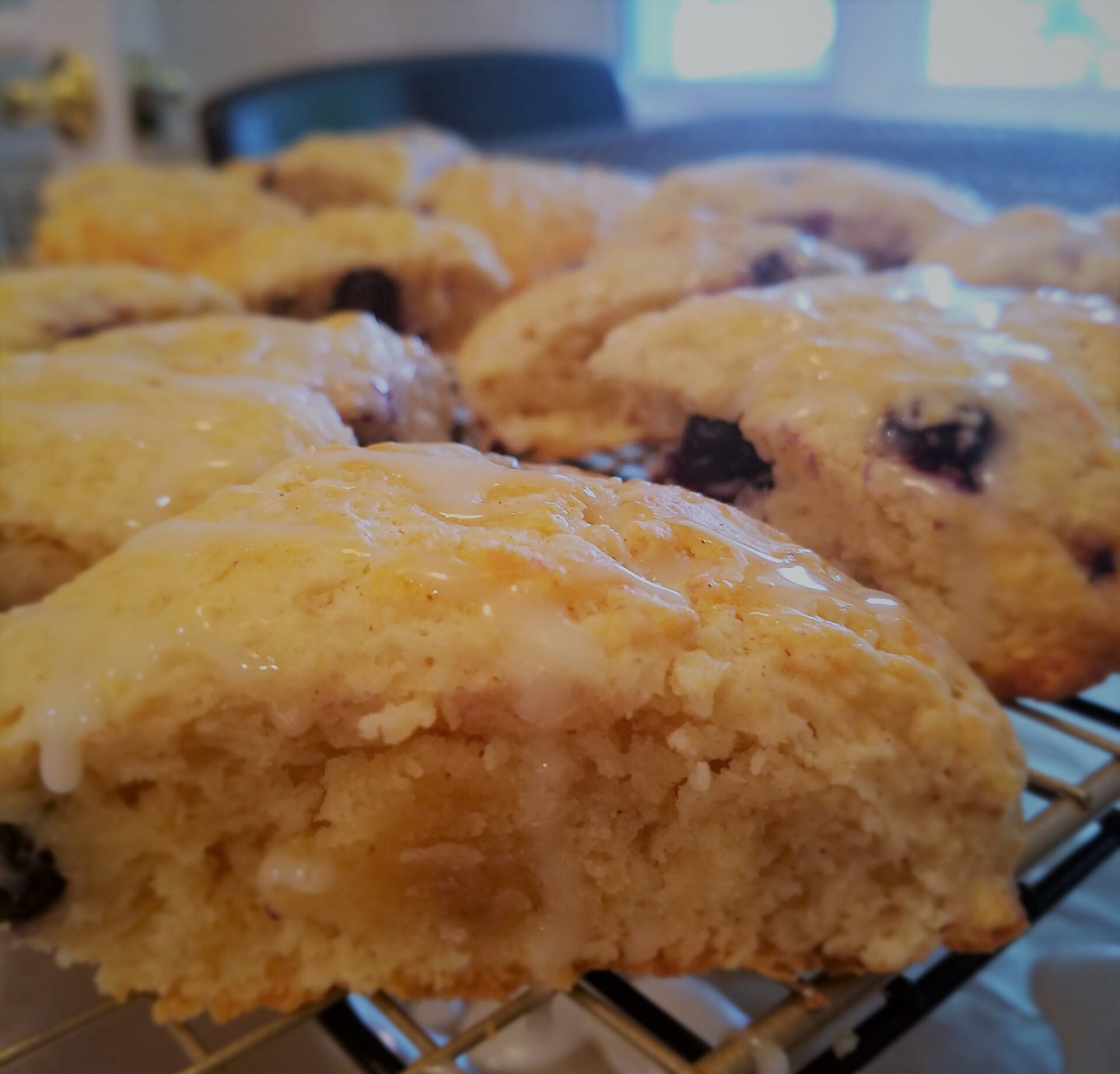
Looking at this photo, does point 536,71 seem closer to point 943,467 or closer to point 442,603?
point 943,467

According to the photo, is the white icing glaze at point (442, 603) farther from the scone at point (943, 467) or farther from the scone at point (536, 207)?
the scone at point (536, 207)

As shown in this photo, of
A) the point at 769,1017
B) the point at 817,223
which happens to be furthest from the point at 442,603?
the point at 817,223

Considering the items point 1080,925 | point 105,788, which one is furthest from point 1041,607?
point 105,788

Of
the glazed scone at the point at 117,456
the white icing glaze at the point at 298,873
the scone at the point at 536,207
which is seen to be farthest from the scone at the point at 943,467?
the scone at the point at 536,207

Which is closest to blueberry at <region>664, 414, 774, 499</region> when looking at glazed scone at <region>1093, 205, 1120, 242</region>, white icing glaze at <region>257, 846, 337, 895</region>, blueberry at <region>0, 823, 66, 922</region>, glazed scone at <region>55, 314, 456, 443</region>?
glazed scone at <region>55, 314, 456, 443</region>

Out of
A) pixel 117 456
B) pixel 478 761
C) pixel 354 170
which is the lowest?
pixel 478 761

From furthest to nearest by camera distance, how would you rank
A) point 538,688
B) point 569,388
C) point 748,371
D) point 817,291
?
1. point 569,388
2. point 817,291
3. point 748,371
4. point 538,688

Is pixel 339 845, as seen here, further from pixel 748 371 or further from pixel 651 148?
pixel 651 148
